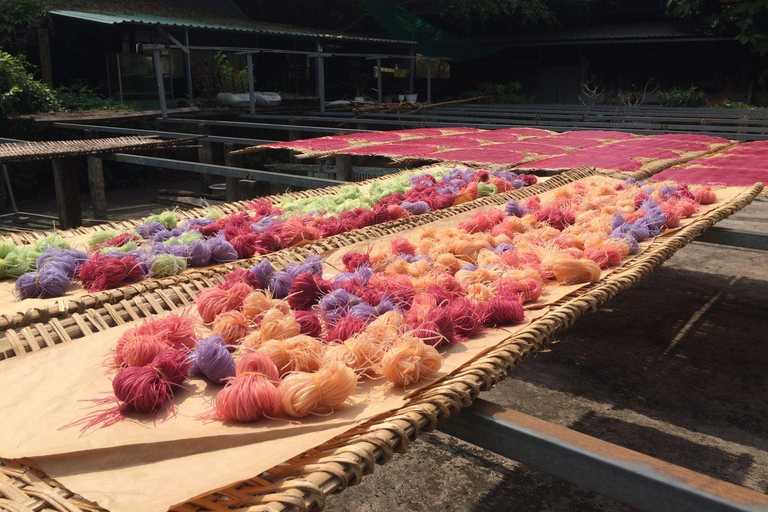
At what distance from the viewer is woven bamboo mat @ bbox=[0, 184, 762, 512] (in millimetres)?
1287

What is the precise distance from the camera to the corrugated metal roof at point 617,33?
55.1 ft

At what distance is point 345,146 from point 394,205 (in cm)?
290

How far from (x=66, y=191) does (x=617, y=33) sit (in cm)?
1568

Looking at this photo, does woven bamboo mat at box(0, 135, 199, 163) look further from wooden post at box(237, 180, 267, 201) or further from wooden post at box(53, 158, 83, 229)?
wooden post at box(237, 180, 267, 201)

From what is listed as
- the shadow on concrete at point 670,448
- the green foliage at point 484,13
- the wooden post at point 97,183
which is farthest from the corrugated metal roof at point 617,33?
the shadow on concrete at point 670,448

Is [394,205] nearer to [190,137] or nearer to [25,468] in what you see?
[25,468]

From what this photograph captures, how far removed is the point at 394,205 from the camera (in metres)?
3.82

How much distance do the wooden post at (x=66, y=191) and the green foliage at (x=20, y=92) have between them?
5.81 metres

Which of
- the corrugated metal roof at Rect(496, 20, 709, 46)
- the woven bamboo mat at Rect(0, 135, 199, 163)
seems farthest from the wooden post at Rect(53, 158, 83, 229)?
the corrugated metal roof at Rect(496, 20, 709, 46)

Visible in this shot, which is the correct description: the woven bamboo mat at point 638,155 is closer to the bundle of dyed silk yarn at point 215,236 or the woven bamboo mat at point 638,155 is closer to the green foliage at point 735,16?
the bundle of dyed silk yarn at point 215,236

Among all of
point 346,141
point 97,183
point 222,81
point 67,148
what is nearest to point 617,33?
point 222,81

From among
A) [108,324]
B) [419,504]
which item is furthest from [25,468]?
[419,504]

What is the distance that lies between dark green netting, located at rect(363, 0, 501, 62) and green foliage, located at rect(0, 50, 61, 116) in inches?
380

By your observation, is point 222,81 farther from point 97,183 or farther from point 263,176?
point 263,176
